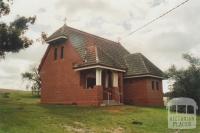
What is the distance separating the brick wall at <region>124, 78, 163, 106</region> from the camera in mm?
35469

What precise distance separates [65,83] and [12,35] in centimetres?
739

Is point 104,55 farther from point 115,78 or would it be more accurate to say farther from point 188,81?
point 188,81

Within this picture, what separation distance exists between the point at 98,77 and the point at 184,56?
1635 centimetres

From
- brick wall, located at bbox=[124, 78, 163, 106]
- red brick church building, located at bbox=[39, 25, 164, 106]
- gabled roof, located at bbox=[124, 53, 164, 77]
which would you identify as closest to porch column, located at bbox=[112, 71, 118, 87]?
red brick church building, located at bbox=[39, 25, 164, 106]

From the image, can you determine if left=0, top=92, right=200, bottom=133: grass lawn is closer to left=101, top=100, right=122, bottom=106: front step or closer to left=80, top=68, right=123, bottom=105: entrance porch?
left=101, top=100, right=122, bottom=106: front step

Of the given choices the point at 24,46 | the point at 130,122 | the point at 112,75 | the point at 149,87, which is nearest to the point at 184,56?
the point at 149,87

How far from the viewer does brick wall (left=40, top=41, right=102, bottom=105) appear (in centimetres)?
3053

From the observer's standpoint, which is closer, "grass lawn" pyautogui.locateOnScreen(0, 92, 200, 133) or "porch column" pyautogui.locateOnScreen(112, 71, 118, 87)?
"grass lawn" pyautogui.locateOnScreen(0, 92, 200, 133)

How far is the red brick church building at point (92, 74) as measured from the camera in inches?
1219

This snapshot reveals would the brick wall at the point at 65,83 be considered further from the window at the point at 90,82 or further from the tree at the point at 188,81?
the tree at the point at 188,81

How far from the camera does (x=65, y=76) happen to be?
3319cm

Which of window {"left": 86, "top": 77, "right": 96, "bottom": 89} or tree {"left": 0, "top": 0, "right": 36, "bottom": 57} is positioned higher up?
tree {"left": 0, "top": 0, "right": 36, "bottom": 57}

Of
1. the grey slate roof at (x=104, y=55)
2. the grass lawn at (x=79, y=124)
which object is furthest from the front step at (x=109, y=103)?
the grass lawn at (x=79, y=124)

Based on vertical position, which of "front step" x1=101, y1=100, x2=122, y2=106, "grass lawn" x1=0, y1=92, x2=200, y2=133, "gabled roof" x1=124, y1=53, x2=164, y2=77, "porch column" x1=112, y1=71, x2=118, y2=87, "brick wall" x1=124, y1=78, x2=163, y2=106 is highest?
"gabled roof" x1=124, y1=53, x2=164, y2=77
